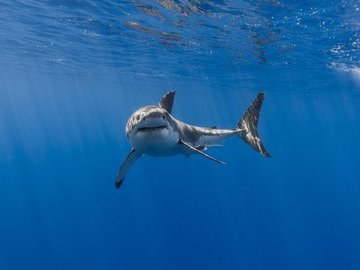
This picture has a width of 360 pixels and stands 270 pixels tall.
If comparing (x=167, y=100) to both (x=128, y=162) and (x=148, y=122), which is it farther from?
(x=148, y=122)

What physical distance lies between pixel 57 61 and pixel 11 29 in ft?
38.4

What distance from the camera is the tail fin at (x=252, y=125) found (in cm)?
1277

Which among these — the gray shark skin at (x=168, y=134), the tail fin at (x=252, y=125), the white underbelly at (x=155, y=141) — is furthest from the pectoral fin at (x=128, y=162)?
the tail fin at (x=252, y=125)

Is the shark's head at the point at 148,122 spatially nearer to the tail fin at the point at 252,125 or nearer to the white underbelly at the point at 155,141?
the white underbelly at the point at 155,141

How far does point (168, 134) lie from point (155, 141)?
1.15 feet

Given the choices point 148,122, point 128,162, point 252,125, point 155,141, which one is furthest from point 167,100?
point 252,125

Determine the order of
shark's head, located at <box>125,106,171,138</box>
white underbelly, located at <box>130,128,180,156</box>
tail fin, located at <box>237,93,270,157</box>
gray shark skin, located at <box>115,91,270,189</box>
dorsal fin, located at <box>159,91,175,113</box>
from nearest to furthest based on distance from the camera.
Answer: shark's head, located at <box>125,106,171,138</box>, gray shark skin, located at <box>115,91,270,189</box>, white underbelly, located at <box>130,128,180,156</box>, dorsal fin, located at <box>159,91,175,113</box>, tail fin, located at <box>237,93,270,157</box>

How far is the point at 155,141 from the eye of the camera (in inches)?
302

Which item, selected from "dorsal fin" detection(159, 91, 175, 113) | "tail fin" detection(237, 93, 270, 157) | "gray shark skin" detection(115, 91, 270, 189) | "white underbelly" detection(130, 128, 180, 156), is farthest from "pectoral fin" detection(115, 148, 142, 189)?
"tail fin" detection(237, 93, 270, 157)

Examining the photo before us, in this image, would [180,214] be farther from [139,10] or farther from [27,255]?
[139,10]

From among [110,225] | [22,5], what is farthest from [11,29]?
[110,225]

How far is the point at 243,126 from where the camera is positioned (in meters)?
13.4

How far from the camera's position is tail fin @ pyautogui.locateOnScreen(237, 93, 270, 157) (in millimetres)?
12775

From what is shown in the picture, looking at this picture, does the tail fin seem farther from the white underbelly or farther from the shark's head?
the shark's head
